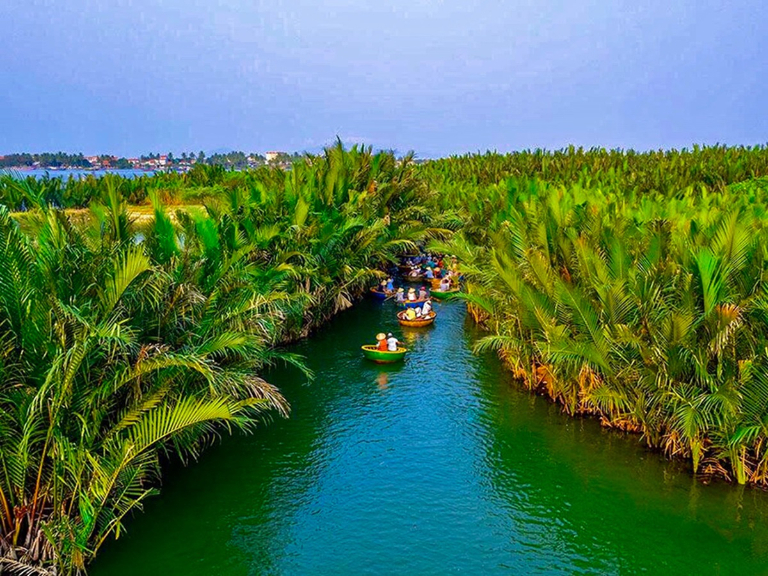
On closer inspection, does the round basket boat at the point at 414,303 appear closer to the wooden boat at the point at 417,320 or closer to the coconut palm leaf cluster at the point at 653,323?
the wooden boat at the point at 417,320

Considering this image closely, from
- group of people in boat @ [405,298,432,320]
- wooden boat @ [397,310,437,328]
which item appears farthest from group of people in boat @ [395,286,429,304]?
wooden boat @ [397,310,437,328]

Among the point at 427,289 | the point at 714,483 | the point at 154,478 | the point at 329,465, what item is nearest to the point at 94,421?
the point at 154,478

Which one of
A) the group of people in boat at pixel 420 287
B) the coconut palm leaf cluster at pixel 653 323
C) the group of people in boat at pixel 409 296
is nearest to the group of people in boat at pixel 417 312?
the group of people in boat at pixel 420 287

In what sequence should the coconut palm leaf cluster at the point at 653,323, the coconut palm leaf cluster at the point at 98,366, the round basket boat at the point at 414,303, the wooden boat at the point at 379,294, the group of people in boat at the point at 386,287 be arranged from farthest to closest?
the group of people in boat at the point at 386,287, the wooden boat at the point at 379,294, the round basket boat at the point at 414,303, the coconut palm leaf cluster at the point at 653,323, the coconut palm leaf cluster at the point at 98,366

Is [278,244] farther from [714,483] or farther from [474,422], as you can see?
[714,483]

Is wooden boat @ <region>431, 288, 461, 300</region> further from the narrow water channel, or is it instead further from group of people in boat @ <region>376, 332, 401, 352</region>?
the narrow water channel

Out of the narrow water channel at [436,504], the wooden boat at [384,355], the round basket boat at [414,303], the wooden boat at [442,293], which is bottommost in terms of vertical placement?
the narrow water channel at [436,504]
